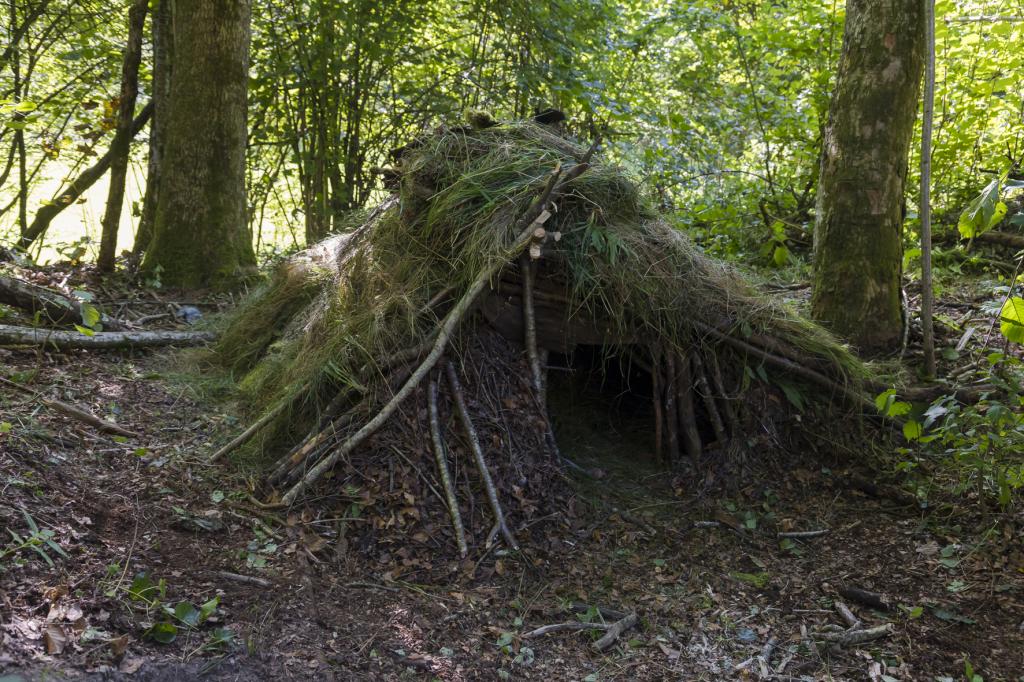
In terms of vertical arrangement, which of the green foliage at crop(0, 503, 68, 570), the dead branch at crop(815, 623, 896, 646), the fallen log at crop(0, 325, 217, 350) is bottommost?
the dead branch at crop(815, 623, 896, 646)

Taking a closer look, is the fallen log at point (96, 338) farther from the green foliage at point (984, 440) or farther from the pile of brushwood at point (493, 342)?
the green foliage at point (984, 440)

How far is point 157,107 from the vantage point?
777cm

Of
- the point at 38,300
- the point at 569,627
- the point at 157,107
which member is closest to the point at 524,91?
the point at 157,107

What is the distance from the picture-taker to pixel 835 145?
5184 millimetres

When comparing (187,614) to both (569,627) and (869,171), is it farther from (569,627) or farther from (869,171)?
(869,171)

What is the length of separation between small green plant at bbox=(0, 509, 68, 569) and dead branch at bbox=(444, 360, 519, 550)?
6.32 ft

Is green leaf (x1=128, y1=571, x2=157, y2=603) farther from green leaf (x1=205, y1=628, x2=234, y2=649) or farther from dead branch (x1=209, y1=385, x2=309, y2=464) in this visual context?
dead branch (x1=209, y1=385, x2=309, y2=464)

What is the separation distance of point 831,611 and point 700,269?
2.10 m

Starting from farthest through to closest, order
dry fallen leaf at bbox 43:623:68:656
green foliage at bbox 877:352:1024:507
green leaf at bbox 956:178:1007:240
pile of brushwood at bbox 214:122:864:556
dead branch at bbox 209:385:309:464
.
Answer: dead branch at bbox 209:385:309:464 < pile of brushwood at bbox 214:122:864:556 < green foliage at bbox 877:352:1024:507 < green leaf at bbox 956:178:1007:240 < dry fallen leaf at bbox 43:623:68:656

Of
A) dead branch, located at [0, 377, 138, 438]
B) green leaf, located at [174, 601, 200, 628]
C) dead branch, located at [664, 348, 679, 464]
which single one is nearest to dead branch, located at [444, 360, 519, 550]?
dead branch, located at [664, 348, 679, 464]

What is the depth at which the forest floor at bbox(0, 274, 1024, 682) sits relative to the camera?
297 cm

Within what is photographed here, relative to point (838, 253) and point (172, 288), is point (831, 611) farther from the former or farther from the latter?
point (172, 288)

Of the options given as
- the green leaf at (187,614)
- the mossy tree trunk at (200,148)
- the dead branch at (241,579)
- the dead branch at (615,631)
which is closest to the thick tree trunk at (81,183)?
the mossy tree trunk at (200,148)

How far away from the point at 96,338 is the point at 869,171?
5194 mm
